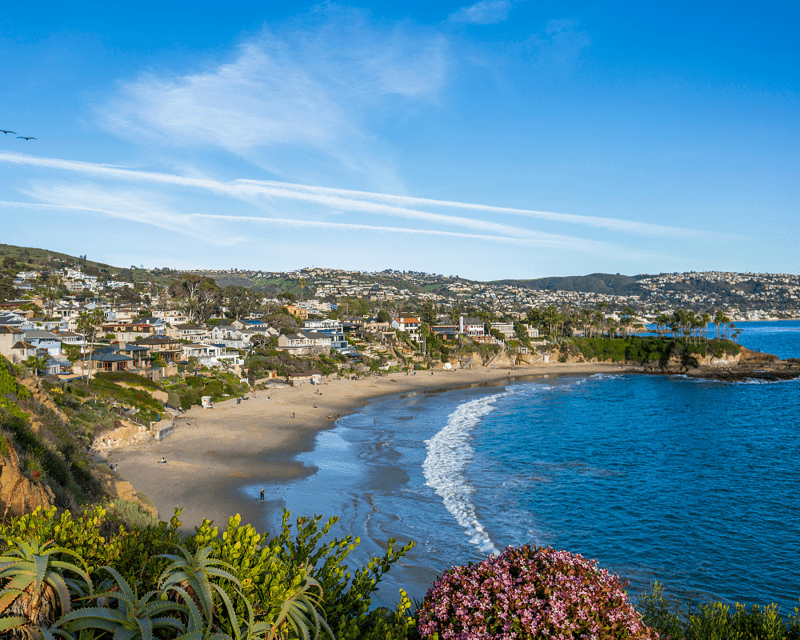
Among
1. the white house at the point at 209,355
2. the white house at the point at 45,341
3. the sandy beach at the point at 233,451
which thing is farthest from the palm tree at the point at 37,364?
the white house at the point at 209,355

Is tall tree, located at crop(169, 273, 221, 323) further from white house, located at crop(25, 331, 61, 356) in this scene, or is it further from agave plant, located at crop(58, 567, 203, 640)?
agave plant, located at crop(58, 567, 203, 640)

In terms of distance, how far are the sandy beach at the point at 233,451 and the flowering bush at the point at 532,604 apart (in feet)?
42.7

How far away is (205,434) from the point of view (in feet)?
137

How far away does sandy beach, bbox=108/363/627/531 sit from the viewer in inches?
1041

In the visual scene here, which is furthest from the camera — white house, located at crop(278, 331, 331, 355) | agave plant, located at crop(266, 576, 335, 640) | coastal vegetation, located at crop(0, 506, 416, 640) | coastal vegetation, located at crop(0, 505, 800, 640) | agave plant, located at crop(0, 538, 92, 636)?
white house, located at crop(278, 331, 331, 355)

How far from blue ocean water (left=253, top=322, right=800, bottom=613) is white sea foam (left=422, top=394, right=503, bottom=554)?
127 mm

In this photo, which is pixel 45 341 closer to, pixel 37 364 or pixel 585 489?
pixel 37 364

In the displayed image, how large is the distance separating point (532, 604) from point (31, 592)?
16.7 feet

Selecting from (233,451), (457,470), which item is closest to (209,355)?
(233,451)

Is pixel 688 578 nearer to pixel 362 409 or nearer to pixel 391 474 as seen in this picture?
pixel 391 474

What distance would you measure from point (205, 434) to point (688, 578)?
36.3 m

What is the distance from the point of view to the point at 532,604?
5805 millimetres

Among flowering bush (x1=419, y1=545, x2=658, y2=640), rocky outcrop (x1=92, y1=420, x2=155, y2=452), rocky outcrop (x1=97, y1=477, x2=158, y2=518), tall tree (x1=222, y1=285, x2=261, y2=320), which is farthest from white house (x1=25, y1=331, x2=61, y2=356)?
flowering bush (x1=419, y1=545, x2=658, y2=640)

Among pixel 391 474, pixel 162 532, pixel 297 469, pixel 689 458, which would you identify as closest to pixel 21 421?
pixel 162 532
